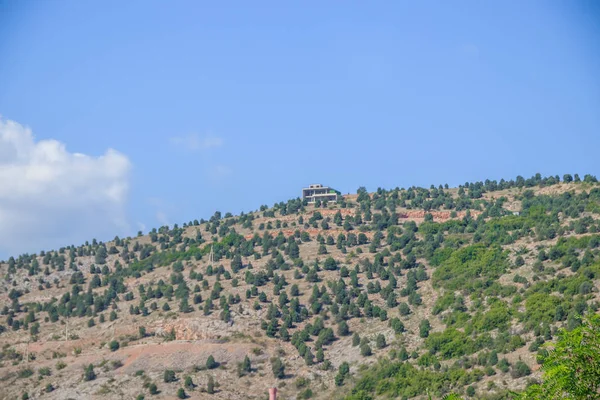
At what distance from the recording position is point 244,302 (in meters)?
128

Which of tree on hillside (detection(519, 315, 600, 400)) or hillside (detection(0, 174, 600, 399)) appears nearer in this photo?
tree on hillside (detection(519, 315, 600, 400))

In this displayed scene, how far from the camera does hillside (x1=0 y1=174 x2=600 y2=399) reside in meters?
109

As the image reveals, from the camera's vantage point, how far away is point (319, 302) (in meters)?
127

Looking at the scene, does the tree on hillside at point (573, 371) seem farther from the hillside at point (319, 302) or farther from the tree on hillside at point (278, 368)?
the tree on hillside at point (278, 368)

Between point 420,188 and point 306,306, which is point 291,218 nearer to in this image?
point 420,188

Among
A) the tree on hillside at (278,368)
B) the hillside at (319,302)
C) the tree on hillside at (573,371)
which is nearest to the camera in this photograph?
the tree on hillside at (573,371)

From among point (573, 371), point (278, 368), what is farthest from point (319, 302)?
point (573, 371)

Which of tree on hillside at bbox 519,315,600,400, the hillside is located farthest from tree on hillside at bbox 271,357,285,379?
tree on hillside at bbox 519,315,600,400

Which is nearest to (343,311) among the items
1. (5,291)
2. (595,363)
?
(5,291)

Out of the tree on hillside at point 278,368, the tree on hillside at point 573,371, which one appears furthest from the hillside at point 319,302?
the tree on hillside at point 573,371

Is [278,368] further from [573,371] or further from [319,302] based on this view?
[573,371]

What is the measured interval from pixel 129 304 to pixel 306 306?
2162 centimetres

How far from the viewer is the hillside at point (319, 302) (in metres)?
109

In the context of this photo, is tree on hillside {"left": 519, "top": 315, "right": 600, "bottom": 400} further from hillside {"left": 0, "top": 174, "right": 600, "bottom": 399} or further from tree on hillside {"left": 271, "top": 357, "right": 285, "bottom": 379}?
tree on hillside {"left": 271, "top": 357, "right": 285, "bottom": 379}
